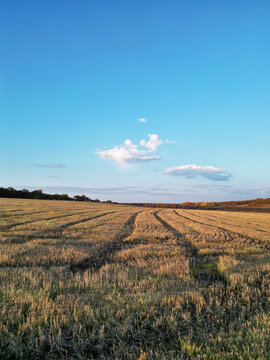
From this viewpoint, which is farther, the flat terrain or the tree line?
the tree line

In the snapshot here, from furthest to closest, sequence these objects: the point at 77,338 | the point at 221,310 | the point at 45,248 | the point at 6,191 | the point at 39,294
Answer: the point at 6,191
the point at 45,248
the point at 39,294
the point at 221,310
the point at 77,338

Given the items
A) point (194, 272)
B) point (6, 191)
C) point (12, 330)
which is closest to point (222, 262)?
point (194, 272)

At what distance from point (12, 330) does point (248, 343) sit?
4.23m

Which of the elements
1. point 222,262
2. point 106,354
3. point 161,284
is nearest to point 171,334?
point 106,354

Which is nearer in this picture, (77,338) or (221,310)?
(77,338)

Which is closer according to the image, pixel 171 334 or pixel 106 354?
pixel 106 354

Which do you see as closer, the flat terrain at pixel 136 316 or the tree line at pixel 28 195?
the flat terrain at pixel 136 316

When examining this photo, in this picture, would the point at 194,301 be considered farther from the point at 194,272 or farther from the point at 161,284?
the point at 194,272

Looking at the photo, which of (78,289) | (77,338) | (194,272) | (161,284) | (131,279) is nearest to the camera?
(77,338)

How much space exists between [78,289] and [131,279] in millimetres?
1663

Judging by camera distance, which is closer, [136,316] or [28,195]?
[136,316]

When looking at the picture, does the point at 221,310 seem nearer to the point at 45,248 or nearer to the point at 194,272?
the point at 194,272

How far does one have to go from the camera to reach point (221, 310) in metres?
4.90

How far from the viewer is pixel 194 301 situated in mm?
5238
